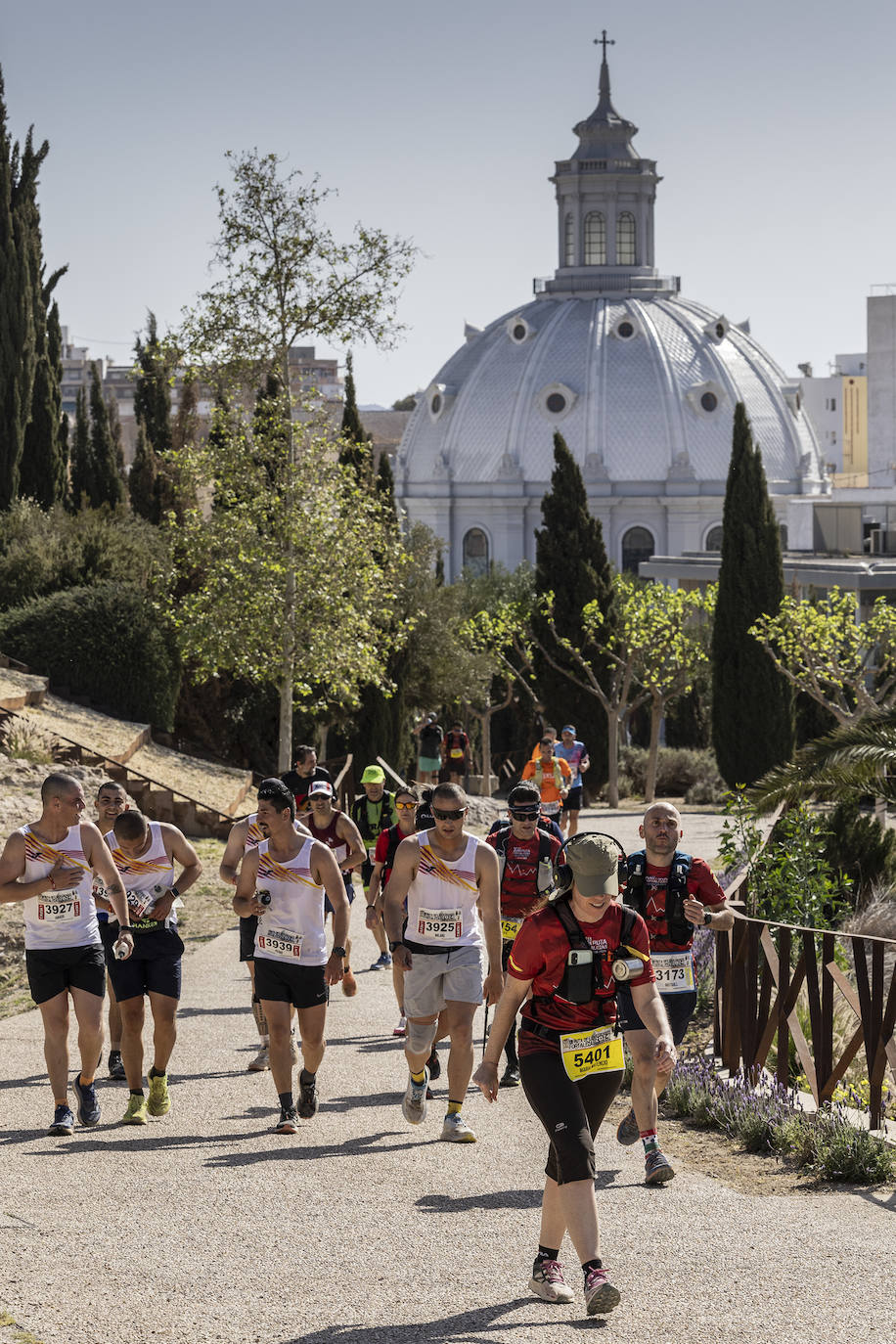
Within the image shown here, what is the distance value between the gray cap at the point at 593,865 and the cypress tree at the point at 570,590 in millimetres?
37407

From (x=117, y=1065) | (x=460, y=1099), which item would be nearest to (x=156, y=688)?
(x=117, y=1065)

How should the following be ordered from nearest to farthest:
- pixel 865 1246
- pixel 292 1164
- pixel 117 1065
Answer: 1. pixel 865 1246
2. pixel 292 1164
3. pixel 117 1065

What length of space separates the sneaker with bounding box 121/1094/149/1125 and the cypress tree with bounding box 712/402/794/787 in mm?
31726

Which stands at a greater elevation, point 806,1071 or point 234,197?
point 234,197

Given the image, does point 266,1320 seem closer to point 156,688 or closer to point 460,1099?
point 460,1099

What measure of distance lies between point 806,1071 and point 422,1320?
397 centimetres

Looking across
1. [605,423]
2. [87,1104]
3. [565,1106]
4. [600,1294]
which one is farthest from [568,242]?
[600,1294]

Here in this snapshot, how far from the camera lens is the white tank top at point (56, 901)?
8062 millimetres

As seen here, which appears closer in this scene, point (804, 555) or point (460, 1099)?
point (460, 1099)

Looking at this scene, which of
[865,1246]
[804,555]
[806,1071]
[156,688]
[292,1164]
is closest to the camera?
[865,1246]

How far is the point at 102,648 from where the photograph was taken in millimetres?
26766

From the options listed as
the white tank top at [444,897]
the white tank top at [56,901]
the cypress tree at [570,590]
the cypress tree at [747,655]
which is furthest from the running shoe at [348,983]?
the cypress tree at [570,590]

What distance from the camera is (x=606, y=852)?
5719 mm

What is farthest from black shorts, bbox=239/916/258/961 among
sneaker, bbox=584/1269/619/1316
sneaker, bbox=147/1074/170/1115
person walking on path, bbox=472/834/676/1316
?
sneaker, bbox=584/1269/619/1316
